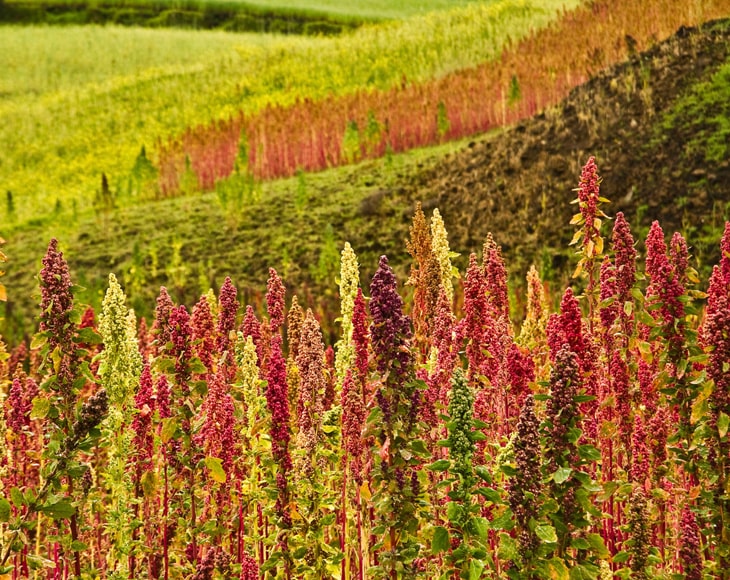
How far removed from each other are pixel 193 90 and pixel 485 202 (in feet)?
70.0

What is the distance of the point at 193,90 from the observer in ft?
107

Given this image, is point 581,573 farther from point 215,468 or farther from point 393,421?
point 215,468

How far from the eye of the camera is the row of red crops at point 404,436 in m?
3.46

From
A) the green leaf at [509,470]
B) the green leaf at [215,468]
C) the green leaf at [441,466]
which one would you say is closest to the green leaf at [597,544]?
the green leaf at [509,470]

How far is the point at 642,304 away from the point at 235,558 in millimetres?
3181

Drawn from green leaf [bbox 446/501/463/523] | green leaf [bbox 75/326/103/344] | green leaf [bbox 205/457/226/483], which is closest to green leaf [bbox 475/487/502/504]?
green leaf [bbox 446/501/463/523]

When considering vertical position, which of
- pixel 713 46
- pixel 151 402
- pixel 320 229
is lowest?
pixel 320 229

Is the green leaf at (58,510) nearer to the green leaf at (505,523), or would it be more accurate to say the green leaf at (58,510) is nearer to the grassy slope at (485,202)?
the green leaf at (505,523)

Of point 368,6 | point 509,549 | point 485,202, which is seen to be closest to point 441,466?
point 509,549

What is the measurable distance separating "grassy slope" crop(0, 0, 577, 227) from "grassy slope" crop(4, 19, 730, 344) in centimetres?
682

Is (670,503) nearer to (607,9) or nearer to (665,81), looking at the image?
(665,81)

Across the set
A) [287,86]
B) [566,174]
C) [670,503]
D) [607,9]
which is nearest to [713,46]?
[566,174]

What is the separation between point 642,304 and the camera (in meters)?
4.83

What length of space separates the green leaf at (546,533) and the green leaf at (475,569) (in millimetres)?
272
